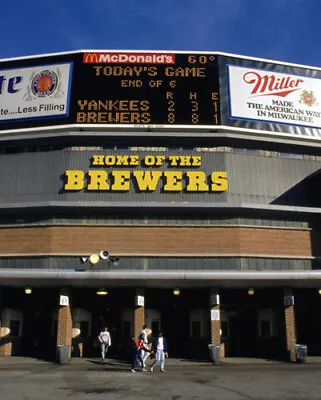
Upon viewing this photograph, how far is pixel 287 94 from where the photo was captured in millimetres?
32812

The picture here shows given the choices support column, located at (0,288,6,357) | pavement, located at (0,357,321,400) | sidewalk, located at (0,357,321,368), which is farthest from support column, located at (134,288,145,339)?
support column, located at (0,288,6,357)

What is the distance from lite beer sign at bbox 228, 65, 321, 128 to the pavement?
62.4 ft

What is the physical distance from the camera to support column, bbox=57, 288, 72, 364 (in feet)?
80.0

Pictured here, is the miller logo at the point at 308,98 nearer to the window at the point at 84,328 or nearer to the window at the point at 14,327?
the window at the point at 84,328

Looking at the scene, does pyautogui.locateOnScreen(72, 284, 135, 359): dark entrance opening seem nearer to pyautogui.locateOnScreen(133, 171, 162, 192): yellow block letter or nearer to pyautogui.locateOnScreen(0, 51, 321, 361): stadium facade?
pyautogui.locateOnScreen(0, 51, 321, 361): stadium facade

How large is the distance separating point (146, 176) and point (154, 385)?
16.5 m

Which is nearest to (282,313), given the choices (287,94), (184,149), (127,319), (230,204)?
(230,204)

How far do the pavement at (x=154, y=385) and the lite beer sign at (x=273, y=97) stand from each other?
62.4 ft

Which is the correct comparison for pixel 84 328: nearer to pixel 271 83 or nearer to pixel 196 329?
pixel 196 329

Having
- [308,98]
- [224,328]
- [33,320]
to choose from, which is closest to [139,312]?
[224,328]

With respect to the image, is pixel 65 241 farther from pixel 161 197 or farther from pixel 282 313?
pixel 282 313

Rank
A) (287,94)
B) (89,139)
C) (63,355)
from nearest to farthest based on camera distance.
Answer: (63,355)
(89,139)
(287,94)

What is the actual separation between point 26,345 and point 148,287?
9092 millimetres

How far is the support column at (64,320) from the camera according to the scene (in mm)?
24391
